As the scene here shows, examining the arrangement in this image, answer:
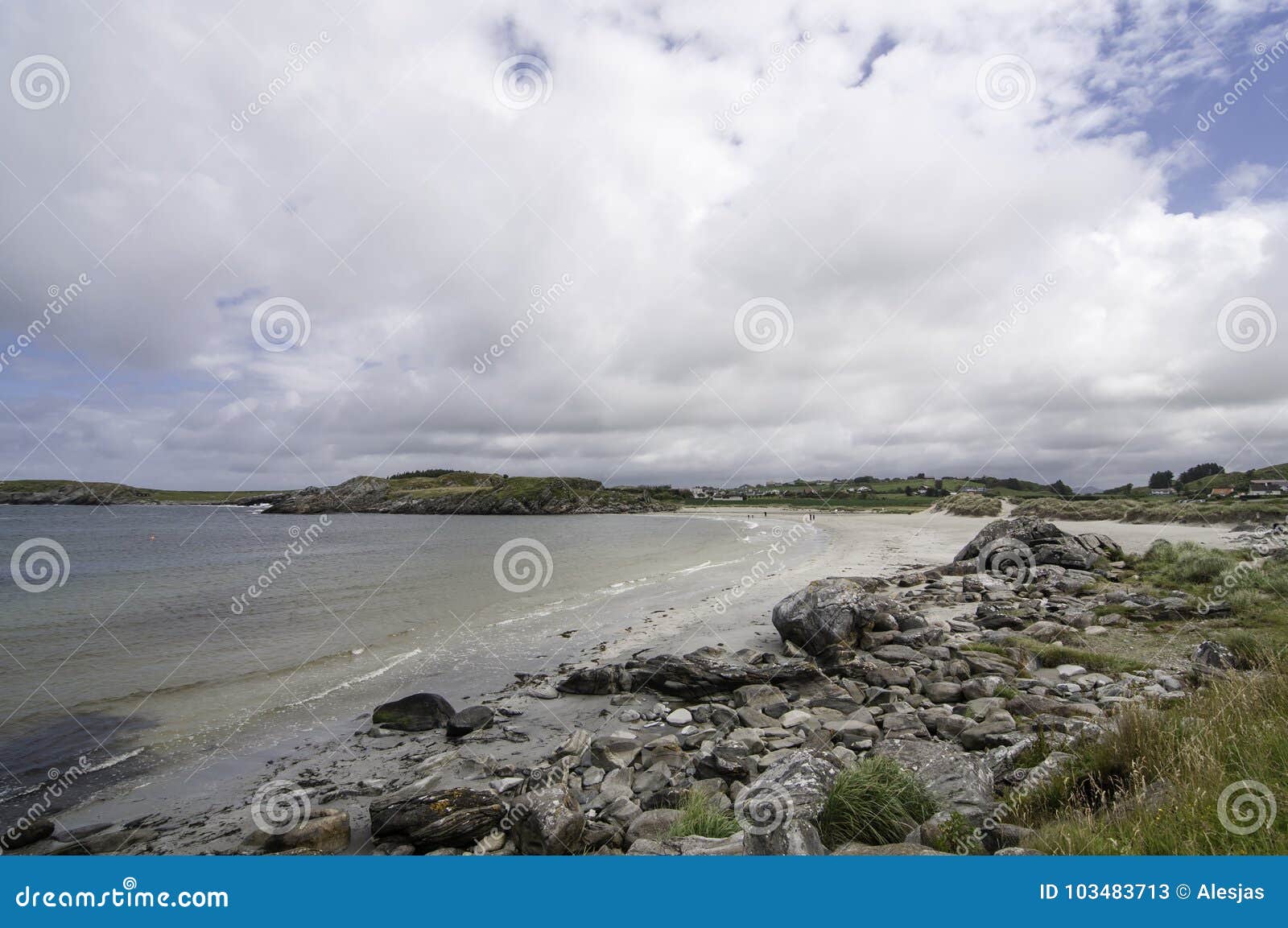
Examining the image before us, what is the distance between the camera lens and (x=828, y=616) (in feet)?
52.3

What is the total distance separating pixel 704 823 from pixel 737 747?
10.4 feet

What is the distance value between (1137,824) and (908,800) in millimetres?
2296

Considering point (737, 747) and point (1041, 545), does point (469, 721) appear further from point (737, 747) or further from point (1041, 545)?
point (1041, 545)

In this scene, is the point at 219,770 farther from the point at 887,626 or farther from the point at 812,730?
the point at 887,626

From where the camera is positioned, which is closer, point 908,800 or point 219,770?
point 908,800

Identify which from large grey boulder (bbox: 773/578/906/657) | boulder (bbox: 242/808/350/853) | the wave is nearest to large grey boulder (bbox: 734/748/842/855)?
boulder (bbox: 242/808/350/853)

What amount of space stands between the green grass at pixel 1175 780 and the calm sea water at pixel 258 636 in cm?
1289

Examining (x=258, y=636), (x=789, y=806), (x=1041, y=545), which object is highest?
(x=1041, y=545)

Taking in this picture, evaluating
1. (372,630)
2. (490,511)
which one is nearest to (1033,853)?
(372,630)

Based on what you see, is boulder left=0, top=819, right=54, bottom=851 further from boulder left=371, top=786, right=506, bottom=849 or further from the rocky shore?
boulder left=371, top=786, right=506, bottom=849

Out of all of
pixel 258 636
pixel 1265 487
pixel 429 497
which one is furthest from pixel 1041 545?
pixel 429 497

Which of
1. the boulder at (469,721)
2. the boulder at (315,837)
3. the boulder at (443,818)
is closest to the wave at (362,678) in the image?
the boulder at (469,721)

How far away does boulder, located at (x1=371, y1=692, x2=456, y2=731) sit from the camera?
40.6ft

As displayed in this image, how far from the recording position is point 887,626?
16453 mm
